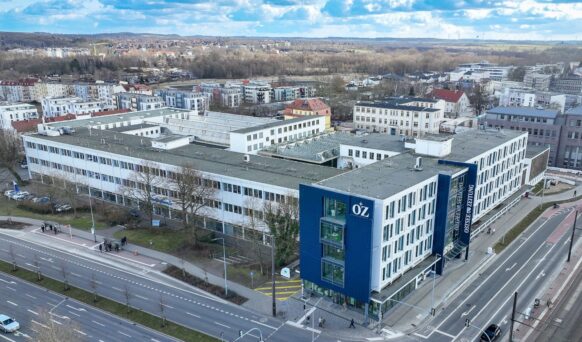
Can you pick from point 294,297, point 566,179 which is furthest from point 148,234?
point 566,179

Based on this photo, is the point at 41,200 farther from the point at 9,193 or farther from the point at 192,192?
the point at 192,192

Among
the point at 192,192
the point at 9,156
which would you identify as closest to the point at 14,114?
the point at 9,156

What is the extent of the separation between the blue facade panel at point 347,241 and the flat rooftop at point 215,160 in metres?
13.1

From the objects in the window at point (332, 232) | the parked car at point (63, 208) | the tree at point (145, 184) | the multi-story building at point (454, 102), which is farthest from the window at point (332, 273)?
the multi-story building at point (454, 102)

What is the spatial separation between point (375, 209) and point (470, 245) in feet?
86.5

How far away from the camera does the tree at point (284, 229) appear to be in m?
55.5

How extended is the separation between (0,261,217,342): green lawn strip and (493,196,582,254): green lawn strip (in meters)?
42.9

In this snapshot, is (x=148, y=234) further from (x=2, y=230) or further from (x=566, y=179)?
(x=566, y=179)

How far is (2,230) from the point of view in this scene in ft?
237

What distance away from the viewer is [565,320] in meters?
47.3

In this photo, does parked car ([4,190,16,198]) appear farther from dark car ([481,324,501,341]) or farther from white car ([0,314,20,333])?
dark car ([481,324,501,341])

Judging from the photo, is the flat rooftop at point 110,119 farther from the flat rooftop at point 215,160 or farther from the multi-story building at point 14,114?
the multi-story building at point 14,114

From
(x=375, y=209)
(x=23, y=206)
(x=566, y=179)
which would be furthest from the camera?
(x=566, y=179)

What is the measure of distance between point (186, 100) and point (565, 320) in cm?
14796
